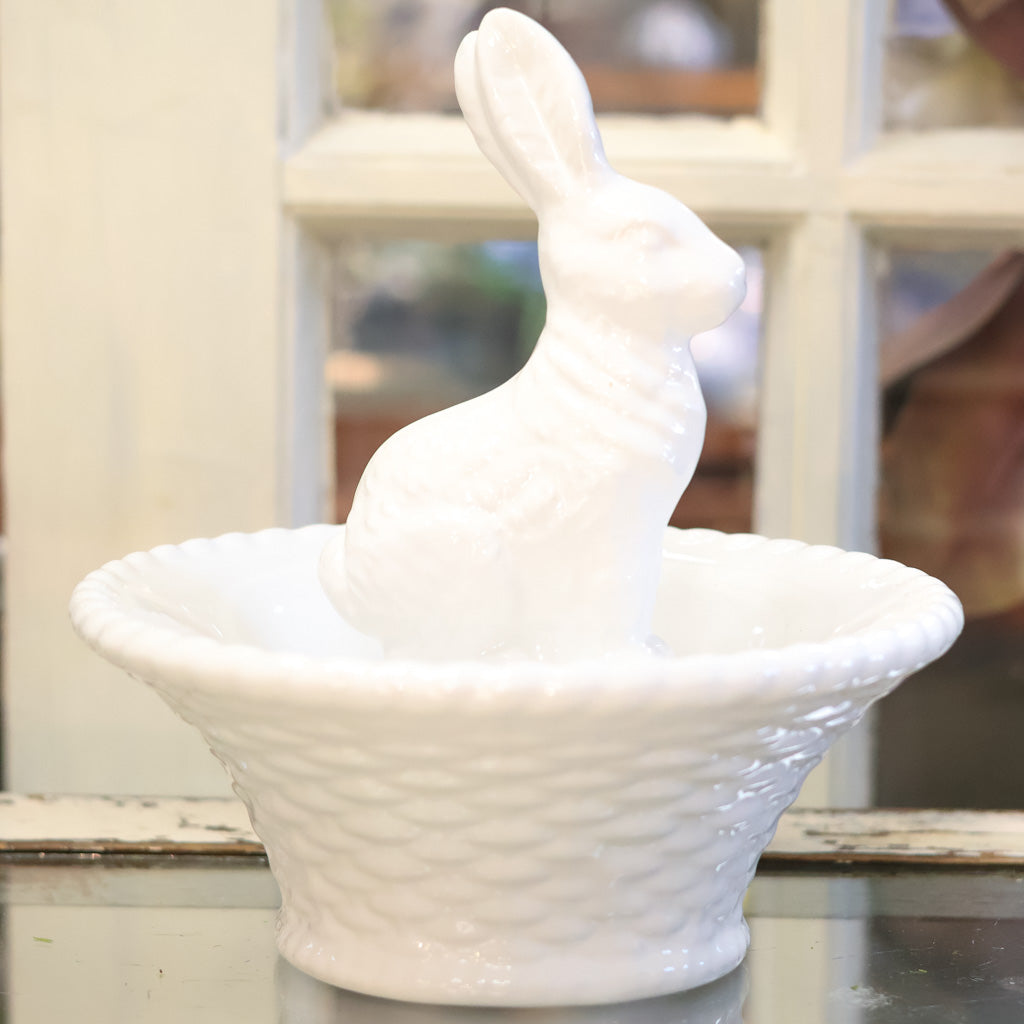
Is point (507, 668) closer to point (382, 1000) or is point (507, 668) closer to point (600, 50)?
point (382, 1000)

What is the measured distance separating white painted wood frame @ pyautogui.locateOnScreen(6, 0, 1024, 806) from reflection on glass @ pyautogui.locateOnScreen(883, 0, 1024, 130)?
0.10 feet

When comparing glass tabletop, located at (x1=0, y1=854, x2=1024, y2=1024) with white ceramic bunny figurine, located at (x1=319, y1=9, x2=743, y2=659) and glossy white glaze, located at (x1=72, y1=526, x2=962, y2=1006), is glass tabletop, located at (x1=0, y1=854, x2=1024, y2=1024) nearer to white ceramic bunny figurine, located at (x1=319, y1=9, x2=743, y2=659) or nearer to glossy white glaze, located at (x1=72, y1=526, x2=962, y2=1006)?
glossy white glaze, located at (x1=72, y1=526, x2=962, y2=1006)

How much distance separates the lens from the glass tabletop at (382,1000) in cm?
51

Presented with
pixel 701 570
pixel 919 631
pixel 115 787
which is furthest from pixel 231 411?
pixel 919 631

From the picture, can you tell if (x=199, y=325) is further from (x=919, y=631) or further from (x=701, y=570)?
(x=919, y=631)

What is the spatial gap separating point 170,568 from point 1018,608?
27.1 inches

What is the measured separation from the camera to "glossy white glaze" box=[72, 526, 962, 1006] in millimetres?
421

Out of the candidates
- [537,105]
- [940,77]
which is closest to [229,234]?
[537,105]

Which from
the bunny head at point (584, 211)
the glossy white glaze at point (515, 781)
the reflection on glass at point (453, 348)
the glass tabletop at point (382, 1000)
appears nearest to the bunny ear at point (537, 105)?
the bunny head at point (584, 211)

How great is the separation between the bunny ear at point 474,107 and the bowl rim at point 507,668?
8.6 inches

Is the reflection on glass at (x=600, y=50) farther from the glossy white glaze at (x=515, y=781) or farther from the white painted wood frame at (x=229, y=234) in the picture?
the glossy white glaze at (x=515, y=781)

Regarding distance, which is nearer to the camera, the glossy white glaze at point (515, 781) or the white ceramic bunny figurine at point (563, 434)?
the glossy white glaze at point (515, 781)

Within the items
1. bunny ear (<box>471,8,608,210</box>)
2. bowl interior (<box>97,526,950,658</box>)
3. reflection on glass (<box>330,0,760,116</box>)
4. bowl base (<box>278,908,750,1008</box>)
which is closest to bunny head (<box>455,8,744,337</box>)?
bunny ear (<box>471,8,608,210</box>)

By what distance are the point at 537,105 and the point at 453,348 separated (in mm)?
581
